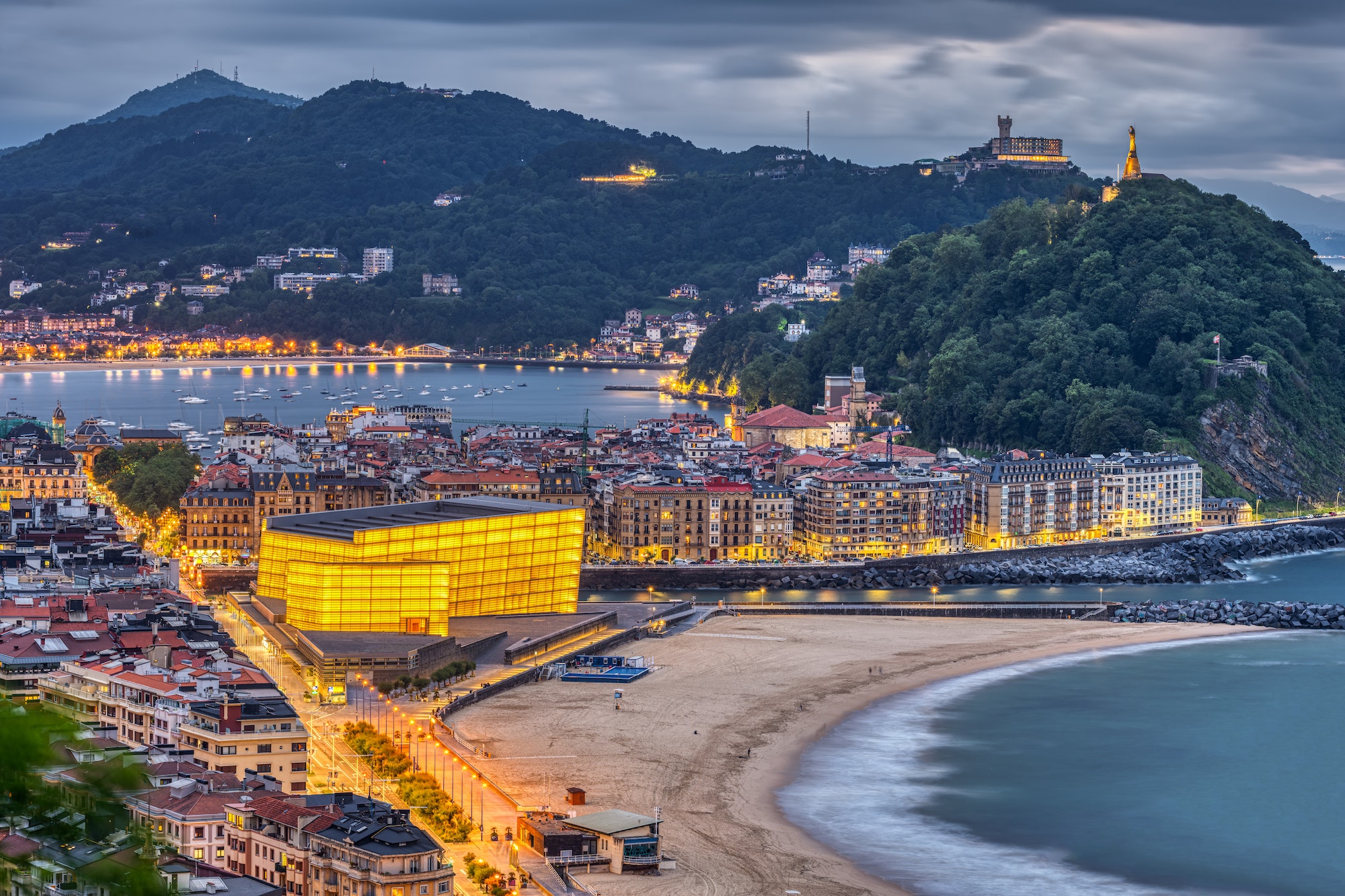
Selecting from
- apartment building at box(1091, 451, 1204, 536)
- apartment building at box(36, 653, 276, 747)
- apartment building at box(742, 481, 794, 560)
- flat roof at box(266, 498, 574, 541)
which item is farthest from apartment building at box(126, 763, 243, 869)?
apartment building at box(1091, 451, 1204, 536)

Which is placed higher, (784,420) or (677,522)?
(784,420)

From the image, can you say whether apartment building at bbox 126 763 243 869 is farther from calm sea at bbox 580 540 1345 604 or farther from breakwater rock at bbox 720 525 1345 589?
breakwater rock at bbox 720 525 1345 589

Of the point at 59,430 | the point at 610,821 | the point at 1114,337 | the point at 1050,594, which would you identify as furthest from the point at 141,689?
the point at 1114,337

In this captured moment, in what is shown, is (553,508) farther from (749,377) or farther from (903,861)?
(749,377)

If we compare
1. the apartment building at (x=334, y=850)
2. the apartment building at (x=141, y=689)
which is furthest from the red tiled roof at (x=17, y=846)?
the apartment building at (x=141, y=689)

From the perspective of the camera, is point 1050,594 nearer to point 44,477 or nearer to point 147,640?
point 147,640

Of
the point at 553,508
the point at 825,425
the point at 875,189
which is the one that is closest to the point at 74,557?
the point at 553,508
